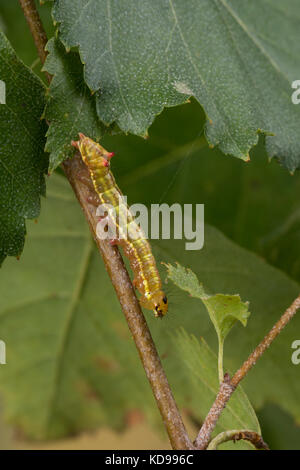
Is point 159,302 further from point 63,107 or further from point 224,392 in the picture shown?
point 63,107

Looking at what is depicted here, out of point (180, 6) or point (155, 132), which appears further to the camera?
point (155, 132)

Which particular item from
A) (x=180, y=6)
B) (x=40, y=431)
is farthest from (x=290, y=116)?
(x=40, y=431)

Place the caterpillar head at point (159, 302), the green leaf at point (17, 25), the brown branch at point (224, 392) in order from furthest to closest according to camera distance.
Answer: the green leaf at point (17, 25)
the caterpillar head at point (159, 302)
the brown branch at point (224, 392)

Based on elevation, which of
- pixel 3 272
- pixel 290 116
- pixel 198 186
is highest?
pixel 290 116

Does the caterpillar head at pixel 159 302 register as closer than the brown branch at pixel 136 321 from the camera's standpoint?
No

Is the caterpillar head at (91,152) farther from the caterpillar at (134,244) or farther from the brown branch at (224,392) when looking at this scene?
the brown branch at (224,392)

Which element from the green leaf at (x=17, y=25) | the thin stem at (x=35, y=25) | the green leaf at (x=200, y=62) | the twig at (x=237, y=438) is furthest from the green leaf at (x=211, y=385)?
the green leaf at (x=17, y=25)

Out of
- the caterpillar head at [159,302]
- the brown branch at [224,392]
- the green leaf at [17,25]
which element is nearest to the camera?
the brown branch at [224,392]

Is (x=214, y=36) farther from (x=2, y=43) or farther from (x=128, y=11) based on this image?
(x=2, y=43)
